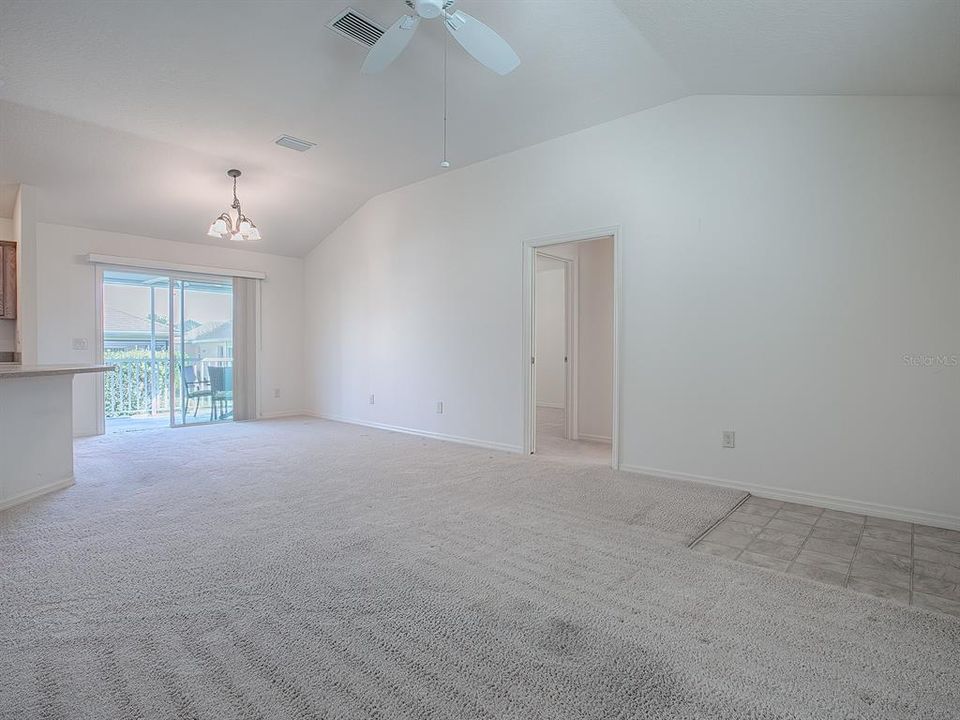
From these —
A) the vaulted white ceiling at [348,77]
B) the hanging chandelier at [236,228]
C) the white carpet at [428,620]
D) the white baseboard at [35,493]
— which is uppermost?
the vaulted white ceiling at [348,77]

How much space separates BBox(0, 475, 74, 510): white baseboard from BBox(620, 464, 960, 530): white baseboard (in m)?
4.58

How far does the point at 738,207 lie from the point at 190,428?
654cm

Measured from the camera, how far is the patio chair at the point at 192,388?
664 cm

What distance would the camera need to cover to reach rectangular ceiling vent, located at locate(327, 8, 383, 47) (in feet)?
9.70

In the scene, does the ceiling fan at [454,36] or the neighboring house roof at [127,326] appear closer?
the ceiling fan at [454,36]

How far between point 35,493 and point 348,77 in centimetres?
370

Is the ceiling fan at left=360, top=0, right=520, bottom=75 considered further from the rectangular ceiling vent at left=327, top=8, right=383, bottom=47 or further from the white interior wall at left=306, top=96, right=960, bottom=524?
the white interior wall at left=306, top=96, right=960, bottom=524

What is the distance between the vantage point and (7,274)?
17.2 ft

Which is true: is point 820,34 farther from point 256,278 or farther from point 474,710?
point 256,278

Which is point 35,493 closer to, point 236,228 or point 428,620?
point 236,228

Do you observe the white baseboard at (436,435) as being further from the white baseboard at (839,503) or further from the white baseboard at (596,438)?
the white baseboard at (839,503)

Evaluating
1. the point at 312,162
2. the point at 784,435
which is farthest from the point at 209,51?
the point at 784,435

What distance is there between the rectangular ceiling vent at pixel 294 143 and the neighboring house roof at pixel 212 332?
3302mm

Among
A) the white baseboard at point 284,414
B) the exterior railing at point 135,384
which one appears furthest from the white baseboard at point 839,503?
the exterior railing at point 135,384
